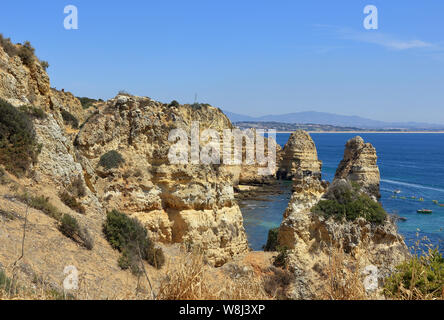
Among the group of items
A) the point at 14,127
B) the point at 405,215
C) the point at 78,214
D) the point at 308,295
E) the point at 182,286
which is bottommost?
the point at 405,215

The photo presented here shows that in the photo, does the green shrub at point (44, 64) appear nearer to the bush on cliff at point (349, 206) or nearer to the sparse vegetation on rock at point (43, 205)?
the sparse vegetation on rock at point (43, 205)

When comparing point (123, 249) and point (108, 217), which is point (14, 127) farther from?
point (123, 249)

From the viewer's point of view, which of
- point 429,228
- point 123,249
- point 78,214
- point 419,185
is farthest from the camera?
point 419,185

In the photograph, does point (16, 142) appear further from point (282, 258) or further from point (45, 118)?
point (282, 258)

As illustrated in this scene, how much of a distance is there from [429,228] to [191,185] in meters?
30.7

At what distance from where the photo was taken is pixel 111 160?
688 inches

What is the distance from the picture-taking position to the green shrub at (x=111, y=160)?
56.9 ft

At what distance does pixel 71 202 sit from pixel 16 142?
252cm

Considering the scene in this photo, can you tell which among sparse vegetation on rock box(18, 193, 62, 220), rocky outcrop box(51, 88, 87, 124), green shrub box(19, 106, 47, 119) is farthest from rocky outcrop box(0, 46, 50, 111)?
rocky outcrop box(51, 88, 87, 124)

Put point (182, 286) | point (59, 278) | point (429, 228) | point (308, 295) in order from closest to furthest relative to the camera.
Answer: point (182, 286) < point (59, 278) < point (308, 295) < point (429, 228)

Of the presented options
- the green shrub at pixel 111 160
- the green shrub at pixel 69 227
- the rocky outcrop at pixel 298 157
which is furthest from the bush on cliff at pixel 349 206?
the rocky outcrop at pixel 298 157

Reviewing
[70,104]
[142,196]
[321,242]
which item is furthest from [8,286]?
[70,104]
